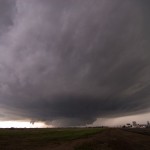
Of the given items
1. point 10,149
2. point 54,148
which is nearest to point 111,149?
point 54,148

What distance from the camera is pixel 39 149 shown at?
39531 millimetres

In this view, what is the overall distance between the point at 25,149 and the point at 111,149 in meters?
14.2

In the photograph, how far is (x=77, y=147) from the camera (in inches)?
1629

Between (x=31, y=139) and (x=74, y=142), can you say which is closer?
(x=74, y=142)

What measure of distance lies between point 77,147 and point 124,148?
8.63m

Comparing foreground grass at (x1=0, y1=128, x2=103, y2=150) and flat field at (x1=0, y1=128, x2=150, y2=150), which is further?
foreground grass at (x1=0, y1=128, x2=103, y2=150)

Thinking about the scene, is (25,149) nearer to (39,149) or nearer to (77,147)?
(39,149)

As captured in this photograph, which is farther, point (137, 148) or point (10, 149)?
point (137, 148)

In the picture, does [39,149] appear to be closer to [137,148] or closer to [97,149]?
[97,149]

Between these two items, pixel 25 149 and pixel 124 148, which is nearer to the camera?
pixel 25 149

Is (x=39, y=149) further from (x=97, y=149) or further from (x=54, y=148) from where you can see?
(x=97, y=149)

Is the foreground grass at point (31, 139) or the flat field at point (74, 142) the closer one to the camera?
the flat field at point (74, 142)

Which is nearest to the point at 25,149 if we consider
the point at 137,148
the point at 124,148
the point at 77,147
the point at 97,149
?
the point at 77,147

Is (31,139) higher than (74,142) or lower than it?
higher
